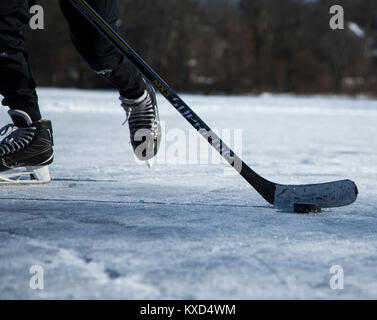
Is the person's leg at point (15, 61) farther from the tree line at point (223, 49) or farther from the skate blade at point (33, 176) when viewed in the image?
the tree line at point (223, 49)

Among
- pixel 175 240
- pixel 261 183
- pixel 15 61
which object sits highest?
pixel 15 61

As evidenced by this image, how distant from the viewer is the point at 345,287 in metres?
0.88

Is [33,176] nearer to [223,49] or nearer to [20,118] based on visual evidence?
[20,118]

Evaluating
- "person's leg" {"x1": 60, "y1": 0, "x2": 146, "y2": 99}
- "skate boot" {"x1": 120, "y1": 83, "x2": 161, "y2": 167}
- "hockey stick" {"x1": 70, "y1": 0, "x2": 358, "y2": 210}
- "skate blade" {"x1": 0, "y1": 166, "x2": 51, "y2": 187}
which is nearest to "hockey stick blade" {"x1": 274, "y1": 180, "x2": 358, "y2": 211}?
"hockey stick" {"x1": 70, "y1": 0, "x2": 358, "y2": 210}

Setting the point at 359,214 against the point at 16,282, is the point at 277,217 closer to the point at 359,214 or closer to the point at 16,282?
the point at 359,214

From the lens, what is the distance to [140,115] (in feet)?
6.80

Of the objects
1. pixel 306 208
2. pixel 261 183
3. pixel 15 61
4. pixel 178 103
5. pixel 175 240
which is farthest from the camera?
pixel 15 61

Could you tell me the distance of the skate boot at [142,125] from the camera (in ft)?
6.78

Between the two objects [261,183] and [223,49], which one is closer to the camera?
[261,183]

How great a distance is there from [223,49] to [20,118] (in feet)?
74.3

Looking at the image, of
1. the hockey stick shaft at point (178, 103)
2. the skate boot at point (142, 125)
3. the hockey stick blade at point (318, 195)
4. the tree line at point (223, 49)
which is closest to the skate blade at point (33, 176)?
the skate boot at point (142, 125)

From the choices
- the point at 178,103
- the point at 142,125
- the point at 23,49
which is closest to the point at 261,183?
the point at 178,103

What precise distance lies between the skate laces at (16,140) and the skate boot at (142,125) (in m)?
0.40
